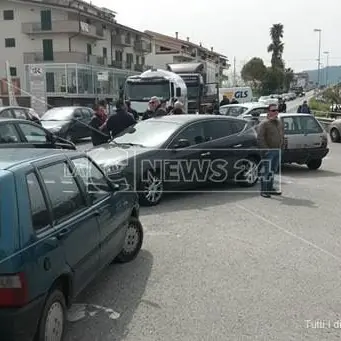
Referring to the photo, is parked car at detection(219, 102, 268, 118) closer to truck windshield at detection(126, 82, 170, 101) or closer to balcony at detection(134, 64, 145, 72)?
truck windshield at detection(126, 82, 170, 101)

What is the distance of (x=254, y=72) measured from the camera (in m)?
91.4

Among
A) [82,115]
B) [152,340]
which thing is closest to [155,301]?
[152,340]

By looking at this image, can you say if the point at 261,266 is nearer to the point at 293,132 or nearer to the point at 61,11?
the point at 293,132

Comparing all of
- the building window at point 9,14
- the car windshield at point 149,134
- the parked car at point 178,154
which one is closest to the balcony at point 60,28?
the building window at point 9,14

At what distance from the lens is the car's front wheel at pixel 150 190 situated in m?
8.39

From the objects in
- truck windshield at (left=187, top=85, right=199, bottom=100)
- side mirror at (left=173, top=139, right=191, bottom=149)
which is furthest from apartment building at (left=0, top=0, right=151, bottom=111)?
side mirror at (left=173, top=139, right=191, bottom=149)

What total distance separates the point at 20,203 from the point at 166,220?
442cm

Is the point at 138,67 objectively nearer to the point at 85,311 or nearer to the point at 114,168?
the point at 114,168

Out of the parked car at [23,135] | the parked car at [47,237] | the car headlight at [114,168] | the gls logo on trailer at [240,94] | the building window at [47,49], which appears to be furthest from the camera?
the building window at [47,49]

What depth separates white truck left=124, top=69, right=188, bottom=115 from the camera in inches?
842

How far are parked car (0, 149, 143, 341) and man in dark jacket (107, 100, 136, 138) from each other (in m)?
5.89

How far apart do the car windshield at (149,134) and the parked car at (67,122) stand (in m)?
9.31

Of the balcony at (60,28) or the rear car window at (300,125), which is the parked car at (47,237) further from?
the balcony at (60,28)

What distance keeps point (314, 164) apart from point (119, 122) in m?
5.50
